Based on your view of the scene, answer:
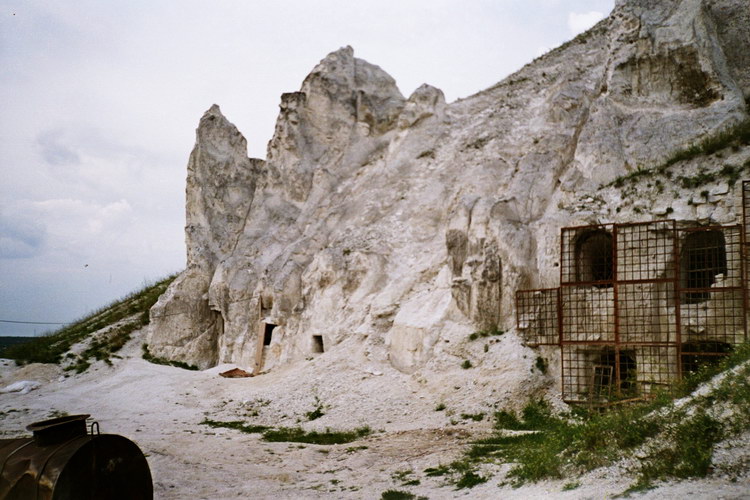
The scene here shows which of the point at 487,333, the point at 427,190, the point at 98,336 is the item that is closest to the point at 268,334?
the point at 427,190

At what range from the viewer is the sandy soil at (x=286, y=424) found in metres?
9.27

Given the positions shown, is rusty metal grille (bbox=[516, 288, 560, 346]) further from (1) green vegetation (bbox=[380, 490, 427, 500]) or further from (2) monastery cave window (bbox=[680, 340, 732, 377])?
(1) green vegetation (bbox=[380, 490, 427, 500])

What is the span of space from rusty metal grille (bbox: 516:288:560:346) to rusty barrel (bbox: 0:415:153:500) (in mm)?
10976

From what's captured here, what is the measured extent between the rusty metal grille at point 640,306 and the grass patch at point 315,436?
17.2 feet

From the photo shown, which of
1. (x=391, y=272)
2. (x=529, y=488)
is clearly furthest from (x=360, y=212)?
(x=529, y=488)

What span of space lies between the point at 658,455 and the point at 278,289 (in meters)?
18.3

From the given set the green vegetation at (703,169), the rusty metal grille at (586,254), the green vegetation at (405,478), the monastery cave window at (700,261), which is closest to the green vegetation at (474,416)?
the rusty metal grille at (586,254)

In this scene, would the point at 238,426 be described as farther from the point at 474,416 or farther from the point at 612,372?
the point at 612,372

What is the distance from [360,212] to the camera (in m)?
25.8

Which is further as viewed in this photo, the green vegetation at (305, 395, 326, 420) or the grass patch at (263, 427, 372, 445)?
the green vegetation at (305, 395, 326, 420)

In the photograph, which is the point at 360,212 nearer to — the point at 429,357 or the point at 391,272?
the point at 391,272

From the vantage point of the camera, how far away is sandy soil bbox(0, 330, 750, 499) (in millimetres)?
9266

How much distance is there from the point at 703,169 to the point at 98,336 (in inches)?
1026

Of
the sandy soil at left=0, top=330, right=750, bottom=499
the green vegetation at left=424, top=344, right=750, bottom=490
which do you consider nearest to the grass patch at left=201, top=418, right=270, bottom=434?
the sandy soil at left=0, top=330, right=750, bottom=499
